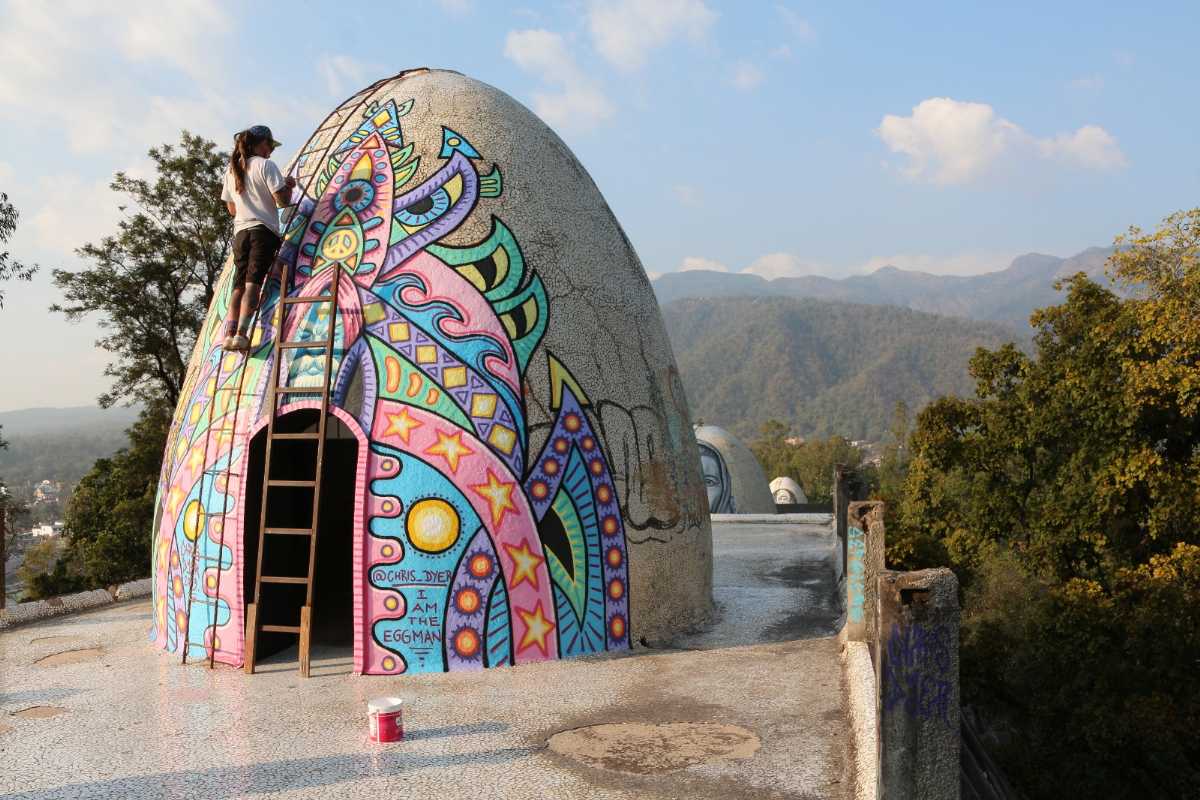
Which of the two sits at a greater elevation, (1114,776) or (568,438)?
(568,438)

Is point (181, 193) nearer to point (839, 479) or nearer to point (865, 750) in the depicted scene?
point (839, 479)

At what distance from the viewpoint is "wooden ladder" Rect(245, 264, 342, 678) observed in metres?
8.69

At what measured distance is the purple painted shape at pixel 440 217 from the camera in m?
9.46

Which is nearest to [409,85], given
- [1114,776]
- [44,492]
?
[1114,776]

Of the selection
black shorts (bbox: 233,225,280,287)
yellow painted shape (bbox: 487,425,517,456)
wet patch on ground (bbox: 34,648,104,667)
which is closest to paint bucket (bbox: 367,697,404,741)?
yellow painted shape (bbox: 487,425,517,456)

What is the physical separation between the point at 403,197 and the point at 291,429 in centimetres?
254

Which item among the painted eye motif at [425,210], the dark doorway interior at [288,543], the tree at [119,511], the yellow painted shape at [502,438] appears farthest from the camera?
the tree at [119,511]

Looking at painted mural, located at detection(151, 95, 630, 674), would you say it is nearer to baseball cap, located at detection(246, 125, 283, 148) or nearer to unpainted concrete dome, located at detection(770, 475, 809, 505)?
baseball cap, located at detection(246, 125, 283, 148)

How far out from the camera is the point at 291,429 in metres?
9.77

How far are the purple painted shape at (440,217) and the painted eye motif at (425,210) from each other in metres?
0.04

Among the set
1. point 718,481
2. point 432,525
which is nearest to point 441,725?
point 432,525

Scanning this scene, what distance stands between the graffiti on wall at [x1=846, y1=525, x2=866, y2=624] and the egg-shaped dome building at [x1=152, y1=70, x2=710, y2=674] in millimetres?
1761

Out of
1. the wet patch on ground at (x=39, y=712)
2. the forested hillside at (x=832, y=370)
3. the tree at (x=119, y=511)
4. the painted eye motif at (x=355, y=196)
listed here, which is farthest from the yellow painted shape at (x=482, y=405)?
the forested hillside at (x=832, y=370)

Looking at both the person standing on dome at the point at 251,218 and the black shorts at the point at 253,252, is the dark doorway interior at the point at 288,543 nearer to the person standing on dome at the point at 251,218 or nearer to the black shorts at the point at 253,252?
the person standing on dome at the point at 251,218
